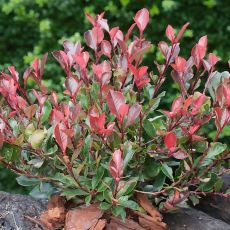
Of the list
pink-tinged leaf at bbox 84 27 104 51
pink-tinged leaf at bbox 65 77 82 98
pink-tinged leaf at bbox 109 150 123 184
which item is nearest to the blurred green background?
pink-tinged leaf at bbox 84 27 104 51

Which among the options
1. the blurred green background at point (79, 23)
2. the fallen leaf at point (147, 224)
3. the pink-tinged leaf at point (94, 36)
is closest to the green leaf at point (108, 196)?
the fallen leaf at point (147, 224)

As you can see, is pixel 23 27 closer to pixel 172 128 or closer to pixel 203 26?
pixel 203 26

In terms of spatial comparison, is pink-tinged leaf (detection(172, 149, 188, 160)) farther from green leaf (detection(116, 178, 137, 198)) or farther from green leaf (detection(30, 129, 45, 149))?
green leaf (detection(30, 129, 45, 149))

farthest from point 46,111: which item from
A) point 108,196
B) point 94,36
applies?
point 108,196

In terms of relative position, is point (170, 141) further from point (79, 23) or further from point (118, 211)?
point (79, 23)

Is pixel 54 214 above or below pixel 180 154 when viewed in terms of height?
below

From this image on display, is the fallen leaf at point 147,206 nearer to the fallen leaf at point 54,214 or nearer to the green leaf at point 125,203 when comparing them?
the green leaf at point 125,203
